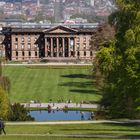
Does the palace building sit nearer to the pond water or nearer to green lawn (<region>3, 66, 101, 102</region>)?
green lawn (<region>3, 66, 101, 102</region>)

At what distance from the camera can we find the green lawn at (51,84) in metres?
76.3

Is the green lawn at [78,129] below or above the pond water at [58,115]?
above

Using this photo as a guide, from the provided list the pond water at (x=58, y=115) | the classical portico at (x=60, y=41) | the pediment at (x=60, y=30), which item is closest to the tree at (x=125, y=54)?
the pond water at (x=58, y=115)

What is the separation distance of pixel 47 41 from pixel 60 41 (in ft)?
8.99

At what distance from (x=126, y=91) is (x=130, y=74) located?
52.4 inches

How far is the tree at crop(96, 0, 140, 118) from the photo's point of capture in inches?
1310

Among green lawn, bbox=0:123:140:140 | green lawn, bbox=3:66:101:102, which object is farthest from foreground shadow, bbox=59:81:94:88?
green lawn, bbox=0:123:140:140

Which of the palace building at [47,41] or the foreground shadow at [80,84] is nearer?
the foreground shadow at [80,84]

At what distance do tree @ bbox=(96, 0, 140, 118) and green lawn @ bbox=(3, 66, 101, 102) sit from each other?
37.8 m

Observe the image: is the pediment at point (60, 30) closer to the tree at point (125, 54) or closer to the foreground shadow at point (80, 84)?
the foreground shadow at point (80, 84)

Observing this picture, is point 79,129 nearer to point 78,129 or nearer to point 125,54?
point 78,129

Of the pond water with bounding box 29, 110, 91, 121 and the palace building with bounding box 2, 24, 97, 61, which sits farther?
the palace building with bounding box 2, 24, 97, 61

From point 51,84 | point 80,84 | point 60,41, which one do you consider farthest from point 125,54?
point 60,41

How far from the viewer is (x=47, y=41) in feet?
502
